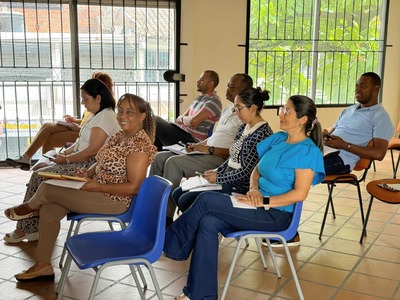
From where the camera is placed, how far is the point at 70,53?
20.8ft

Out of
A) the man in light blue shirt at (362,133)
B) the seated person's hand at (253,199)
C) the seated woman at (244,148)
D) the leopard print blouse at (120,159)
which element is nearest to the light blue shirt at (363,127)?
the man in light blue shirt at (362,133)

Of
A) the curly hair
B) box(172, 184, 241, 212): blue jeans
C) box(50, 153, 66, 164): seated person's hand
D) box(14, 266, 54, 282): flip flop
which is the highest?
the curly hair

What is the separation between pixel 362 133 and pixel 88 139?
219 centimetres

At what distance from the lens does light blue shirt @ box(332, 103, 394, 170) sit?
13.5 feet

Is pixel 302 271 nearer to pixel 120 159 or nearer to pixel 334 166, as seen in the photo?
pixel 334 166

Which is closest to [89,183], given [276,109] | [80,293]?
[80,293]

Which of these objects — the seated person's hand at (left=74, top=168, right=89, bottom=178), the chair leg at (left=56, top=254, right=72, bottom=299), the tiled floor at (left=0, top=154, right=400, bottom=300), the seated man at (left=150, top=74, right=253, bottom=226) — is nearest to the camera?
the chair leg at (left=56, top=254, right=72, bottom=299)

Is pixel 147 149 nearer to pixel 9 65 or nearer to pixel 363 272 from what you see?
pixel 363 272

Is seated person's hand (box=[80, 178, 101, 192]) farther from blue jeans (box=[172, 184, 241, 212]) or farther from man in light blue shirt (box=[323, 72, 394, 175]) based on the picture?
man in light blue shirt (box=[323, 72, 394, 175])

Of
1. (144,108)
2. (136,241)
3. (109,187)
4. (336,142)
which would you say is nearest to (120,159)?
(109,187)

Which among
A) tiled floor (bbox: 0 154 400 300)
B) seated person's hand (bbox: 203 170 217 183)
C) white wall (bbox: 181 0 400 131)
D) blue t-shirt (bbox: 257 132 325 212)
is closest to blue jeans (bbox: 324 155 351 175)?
tiled floor (bbox: 0 154 400 300)

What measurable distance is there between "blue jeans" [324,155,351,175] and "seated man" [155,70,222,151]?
1076 millimetres

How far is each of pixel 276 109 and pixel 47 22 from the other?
333 centimetres

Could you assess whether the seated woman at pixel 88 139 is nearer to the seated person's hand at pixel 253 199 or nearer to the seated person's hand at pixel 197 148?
the seated person's hand at pixel 197 148
